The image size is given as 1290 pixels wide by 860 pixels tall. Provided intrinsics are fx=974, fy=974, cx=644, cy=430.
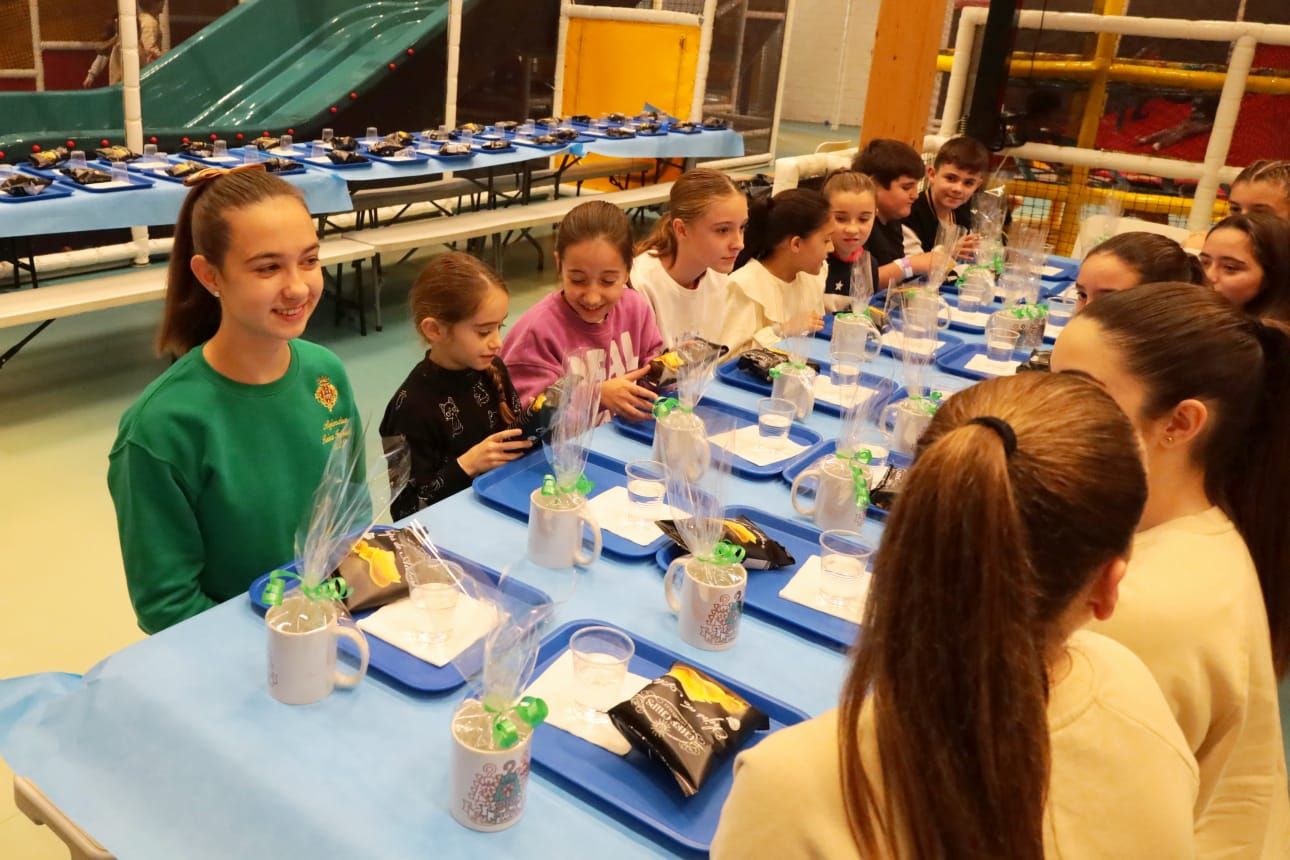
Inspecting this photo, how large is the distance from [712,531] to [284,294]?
0.85 meters

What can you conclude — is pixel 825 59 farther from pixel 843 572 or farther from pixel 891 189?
pixel 843 572

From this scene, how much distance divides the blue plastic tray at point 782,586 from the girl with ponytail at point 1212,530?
388mm

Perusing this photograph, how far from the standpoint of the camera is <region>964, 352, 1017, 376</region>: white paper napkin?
305 cm

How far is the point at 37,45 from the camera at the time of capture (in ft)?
24.6

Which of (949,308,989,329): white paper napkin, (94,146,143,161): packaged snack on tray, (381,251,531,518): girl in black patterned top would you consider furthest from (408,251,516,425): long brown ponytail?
(94,146,143,161): packaged snack on tray

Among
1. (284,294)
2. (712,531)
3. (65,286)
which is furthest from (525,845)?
(65,286)

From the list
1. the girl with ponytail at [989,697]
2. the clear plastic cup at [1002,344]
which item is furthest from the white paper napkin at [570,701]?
the clear plastic cup at [1002,344]

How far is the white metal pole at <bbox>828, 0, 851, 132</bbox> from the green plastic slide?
338 inches

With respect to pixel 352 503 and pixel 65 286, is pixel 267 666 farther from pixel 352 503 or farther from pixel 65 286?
pixel 65 286

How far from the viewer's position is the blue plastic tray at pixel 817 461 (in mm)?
1987

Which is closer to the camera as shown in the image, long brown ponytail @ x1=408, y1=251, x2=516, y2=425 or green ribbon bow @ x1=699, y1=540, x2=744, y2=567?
green ribbon bow @ x1=699, y1=540, x2=744, y2=567

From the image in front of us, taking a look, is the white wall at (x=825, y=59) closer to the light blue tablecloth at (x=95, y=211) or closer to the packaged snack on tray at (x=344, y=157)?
the packaged snack on tray at (x=344, y=157)

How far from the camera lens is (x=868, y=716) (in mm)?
875

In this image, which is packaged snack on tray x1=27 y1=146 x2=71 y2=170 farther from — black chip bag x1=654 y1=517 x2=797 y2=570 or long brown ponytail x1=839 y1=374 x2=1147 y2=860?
long brown ponytail x1=839 y1=374 x2=1147 y2=860
